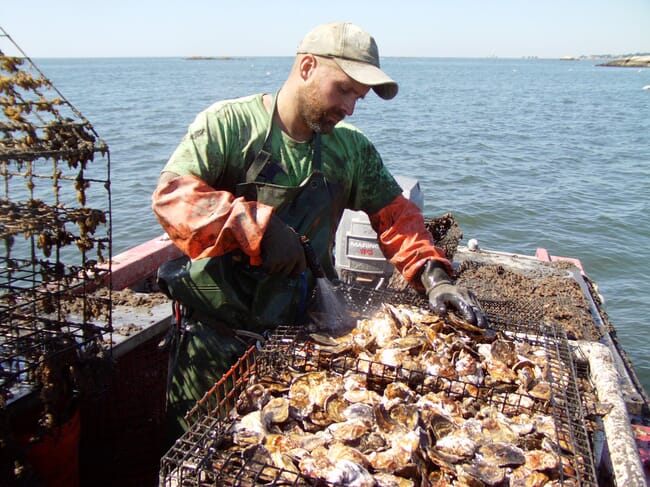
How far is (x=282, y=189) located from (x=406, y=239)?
77 centimetres

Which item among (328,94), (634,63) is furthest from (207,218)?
(634,63)

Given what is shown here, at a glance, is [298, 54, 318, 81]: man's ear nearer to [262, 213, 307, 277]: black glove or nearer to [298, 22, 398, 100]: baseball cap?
[298, 22, 398, 100]: baseball cap

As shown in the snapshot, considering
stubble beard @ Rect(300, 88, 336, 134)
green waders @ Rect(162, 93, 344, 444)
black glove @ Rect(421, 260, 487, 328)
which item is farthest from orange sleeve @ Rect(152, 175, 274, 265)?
black glove @ Rect(421, 260, 487, 328)

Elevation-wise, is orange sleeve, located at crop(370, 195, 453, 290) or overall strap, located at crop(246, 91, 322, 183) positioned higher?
overall strap, located at crop(246, 91, 322, 183)

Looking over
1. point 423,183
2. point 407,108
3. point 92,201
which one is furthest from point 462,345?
point 407,108

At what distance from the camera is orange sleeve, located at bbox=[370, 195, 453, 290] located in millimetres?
2873

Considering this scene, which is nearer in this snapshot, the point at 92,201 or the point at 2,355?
the point at 2,355

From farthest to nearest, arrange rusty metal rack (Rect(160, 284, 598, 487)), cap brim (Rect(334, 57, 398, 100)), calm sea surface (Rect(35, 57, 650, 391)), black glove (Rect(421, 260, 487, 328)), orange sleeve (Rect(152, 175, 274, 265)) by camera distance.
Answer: calm sea surface (Rect(35, 57, 650, 391)), black glove (Rect(421, 260, 487, 328)), cap brim (Rect(334, 57, 398, 100)), orange sleeve (Rect(152, 175, 274, 265)), rusty metal rack (Rect(160, 284, 598, 487))

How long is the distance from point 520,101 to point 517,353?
4287cm

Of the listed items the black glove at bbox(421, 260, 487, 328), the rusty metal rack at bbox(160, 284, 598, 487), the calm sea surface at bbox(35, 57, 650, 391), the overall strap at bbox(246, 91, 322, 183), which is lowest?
the calm sea surface at bbox(35, 57, 650, 391)


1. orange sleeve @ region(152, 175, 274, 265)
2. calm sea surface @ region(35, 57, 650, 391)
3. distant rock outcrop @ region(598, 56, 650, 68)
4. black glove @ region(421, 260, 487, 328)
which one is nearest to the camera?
orange sleeve @ region(152, 175, 274, 265)

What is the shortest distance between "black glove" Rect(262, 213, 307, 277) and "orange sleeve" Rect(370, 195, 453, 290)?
0.82m

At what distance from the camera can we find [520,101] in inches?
1617

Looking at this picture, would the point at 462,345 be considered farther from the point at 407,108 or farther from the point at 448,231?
the point at 407,108
